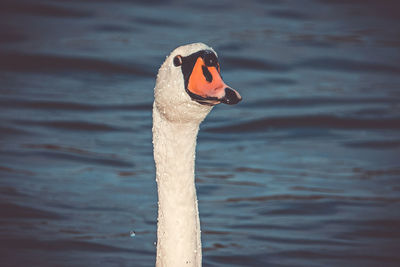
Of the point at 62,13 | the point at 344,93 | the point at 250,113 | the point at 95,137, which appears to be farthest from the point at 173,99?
the point at 62,13

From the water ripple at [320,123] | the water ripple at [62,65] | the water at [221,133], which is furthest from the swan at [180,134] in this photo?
the water ripple at [62,65]

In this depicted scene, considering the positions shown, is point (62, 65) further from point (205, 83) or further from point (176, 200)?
point (205, 83)

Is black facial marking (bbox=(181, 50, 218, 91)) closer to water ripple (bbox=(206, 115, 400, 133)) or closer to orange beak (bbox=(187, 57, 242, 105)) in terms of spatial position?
orange beak (bbox=(187, 57, 242, 105))

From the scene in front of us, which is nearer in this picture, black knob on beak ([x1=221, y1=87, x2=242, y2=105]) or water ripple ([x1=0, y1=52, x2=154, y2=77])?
black knob on beak ([x1=221, y1=87, x2=242, y2=105])

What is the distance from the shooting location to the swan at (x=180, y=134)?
5000 mm

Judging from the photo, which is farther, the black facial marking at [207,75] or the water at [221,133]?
the water at [221,133]

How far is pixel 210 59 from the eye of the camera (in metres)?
5.06

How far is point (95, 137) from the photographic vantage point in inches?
455

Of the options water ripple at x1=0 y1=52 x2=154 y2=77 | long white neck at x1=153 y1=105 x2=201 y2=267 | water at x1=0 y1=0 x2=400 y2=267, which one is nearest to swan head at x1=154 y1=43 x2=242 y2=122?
long white neck at x1=153 y1=105 x2=201 y2=267

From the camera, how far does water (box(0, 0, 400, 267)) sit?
28.1 feet

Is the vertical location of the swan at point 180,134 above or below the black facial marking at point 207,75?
below

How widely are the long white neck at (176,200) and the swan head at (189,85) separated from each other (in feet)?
0.70

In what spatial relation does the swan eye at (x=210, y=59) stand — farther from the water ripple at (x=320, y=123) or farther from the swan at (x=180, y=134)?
the water ripple at (x=320, y=123)

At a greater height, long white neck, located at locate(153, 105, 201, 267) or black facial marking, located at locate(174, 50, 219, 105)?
black facial marking, located at locate(174, 50, 219, 105)
